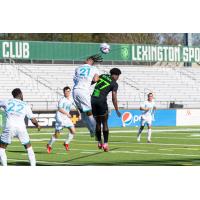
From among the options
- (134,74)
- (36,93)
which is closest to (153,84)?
(134,74)

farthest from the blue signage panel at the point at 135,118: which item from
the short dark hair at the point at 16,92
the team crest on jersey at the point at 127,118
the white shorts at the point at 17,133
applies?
the short dark hair at the point at 16,92

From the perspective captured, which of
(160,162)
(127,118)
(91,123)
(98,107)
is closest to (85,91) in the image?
(91,123)

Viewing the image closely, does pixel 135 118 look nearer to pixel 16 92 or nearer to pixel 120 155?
pixel 120 155

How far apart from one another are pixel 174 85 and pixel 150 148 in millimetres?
36905

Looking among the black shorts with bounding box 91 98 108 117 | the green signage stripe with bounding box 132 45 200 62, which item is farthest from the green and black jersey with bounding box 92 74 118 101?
the green signage stripe with bounding box 132 45 200 62

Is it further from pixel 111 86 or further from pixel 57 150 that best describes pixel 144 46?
pixel 111 86

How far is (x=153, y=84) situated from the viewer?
6247 centimetres

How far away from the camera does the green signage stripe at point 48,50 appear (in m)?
59.2

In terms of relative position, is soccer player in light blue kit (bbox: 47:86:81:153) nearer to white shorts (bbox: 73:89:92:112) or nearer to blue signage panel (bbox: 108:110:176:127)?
white shorts (bbox: 73:89:92:112)

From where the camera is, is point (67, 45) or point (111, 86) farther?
point (67, 45)

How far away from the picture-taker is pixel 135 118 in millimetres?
49844

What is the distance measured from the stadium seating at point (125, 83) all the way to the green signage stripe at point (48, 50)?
0.82m

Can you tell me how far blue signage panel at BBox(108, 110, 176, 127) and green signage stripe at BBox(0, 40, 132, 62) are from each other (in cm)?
1285

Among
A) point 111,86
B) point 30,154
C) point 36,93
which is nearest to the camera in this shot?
point 30,154
